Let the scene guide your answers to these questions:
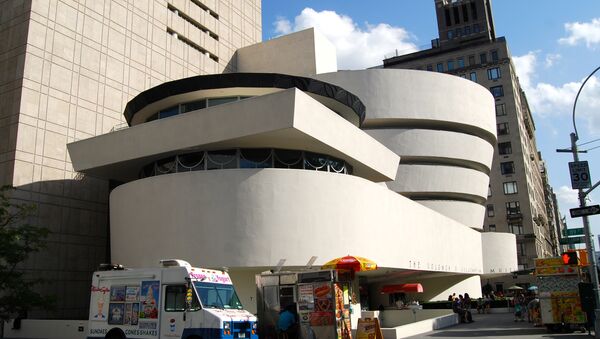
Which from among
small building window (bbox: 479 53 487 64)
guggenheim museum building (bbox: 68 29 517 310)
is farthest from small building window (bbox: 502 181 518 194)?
guggenheim museum building (bbox: 68 29 517 310)

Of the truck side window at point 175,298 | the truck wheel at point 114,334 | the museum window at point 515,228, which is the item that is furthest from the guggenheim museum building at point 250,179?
the museum window at point 515,228

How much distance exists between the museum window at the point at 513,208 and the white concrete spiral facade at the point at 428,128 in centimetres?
3025

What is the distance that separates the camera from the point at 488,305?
43906 millimetres

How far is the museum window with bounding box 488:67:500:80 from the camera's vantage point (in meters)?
86.4

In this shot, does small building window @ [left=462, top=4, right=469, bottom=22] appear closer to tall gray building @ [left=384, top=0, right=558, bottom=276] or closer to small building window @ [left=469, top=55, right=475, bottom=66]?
tall gray building @ [left=384, top=0, right=558, bottom=276]

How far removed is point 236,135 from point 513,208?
63911 mm

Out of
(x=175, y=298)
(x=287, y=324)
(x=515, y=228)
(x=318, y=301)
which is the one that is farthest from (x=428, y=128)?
(x=515, y=228)

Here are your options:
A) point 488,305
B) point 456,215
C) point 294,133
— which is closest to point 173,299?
point 294,133

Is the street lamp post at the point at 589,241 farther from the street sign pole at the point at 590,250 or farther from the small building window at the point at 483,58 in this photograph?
the small building window at the point at 483,58

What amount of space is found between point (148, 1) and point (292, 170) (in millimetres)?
23804

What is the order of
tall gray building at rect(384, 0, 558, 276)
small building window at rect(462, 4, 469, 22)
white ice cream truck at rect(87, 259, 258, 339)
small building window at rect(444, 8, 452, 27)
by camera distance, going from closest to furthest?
white ice cream truck at rect(87, 259, 258, 339), tall gray building at rect(384, 0, 558, 276), small building window at rect(462, 4, 469, 22), small building window at rect(444, 8, 452, 27)

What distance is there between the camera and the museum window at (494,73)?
86.4 m

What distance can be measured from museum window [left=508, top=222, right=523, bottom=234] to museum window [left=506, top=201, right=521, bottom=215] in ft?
5.49

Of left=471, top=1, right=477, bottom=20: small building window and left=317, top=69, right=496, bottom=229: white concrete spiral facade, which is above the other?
left=471, top=1, right=477, bottom=20: small building window
